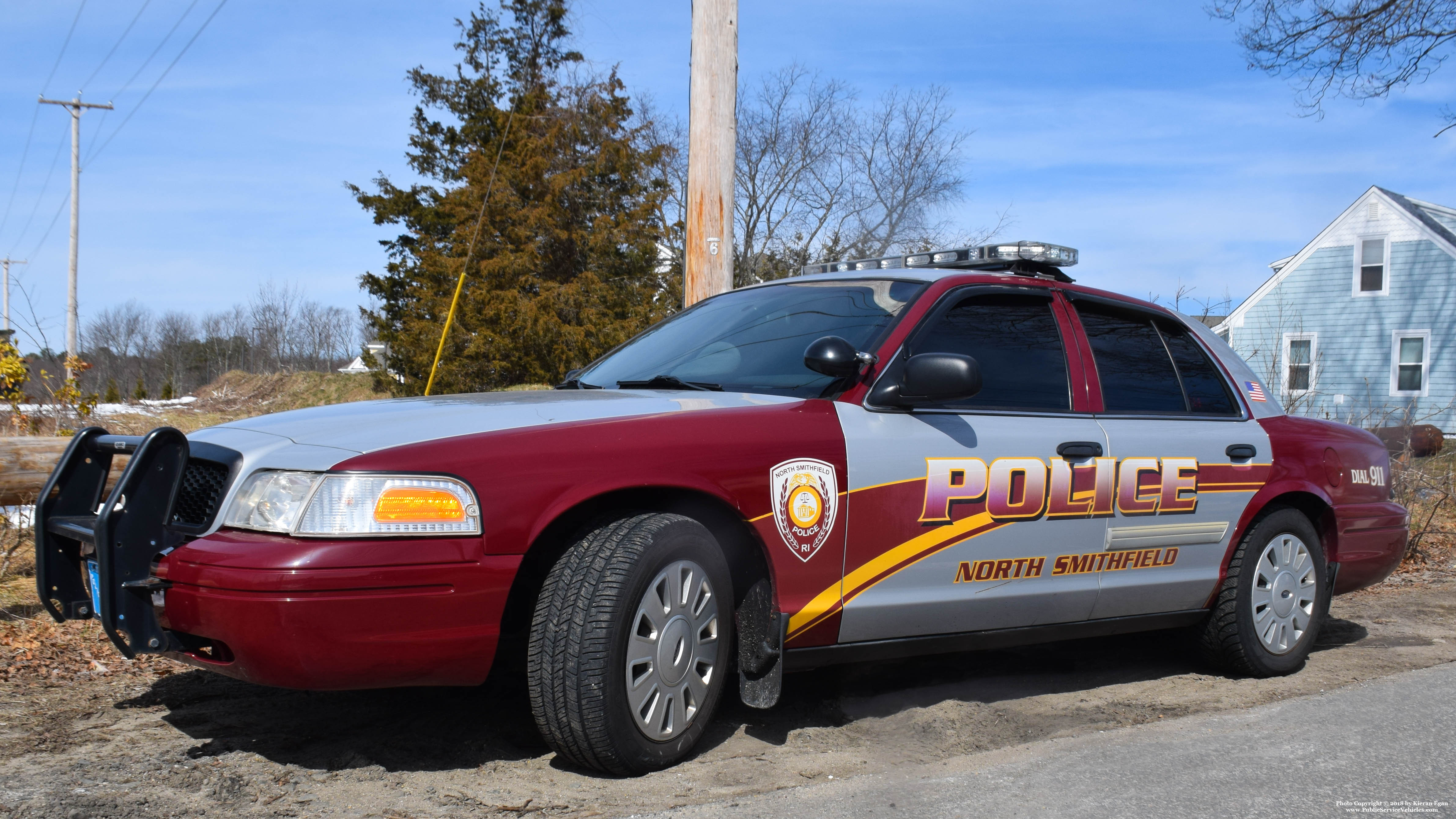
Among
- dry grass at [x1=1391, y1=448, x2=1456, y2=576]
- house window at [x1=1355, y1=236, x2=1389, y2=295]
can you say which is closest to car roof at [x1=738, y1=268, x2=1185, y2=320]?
dry grass at [x1=1391, y1=448, x2=1456, y2=576]

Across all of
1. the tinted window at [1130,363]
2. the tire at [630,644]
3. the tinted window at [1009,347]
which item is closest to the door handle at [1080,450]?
the tinted window at [1009,347]

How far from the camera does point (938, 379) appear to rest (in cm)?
355

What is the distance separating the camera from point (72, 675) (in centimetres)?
429

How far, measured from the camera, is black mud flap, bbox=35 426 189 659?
292cm

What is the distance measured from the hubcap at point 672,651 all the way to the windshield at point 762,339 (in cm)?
78

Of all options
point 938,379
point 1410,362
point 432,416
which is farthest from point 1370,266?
point 432,416

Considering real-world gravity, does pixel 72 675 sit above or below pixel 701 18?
below

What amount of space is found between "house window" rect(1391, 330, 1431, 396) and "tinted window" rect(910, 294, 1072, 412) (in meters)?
23.5

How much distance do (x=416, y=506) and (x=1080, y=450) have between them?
2.46 m

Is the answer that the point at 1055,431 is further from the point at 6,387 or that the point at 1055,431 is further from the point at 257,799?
the point at 6,387

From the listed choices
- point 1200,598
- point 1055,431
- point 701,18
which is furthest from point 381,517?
point 701,18

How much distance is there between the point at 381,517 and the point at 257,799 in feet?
2.80

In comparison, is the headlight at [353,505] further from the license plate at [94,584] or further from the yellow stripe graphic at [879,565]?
the yellow stripe graphic at [879,565]

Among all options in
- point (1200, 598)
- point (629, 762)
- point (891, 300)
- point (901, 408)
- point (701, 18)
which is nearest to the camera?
point (629, 762)
